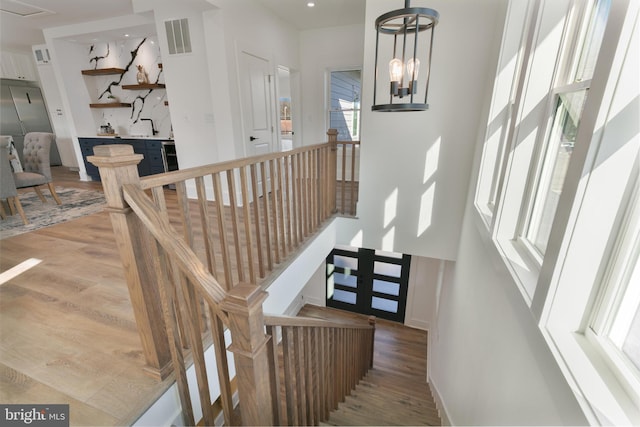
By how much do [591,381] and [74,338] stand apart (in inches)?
91.8

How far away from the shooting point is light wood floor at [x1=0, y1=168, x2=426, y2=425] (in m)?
1.23

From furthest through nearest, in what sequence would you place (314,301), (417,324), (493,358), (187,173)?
(314,301), (417,324), (493,358), (187,173)

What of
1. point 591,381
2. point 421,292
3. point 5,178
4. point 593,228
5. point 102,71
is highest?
point 102,71

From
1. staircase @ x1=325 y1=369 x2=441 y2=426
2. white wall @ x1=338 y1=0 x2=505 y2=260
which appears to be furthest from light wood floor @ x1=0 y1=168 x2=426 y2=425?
white wall @ x1=338 y1=0 x2=505 y2=260

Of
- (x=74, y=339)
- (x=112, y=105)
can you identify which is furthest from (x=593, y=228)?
(x=112, y=105)

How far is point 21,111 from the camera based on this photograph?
644cm

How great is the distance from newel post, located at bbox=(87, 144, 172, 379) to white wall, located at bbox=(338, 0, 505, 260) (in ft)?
8.48

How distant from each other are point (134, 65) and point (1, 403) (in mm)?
6053

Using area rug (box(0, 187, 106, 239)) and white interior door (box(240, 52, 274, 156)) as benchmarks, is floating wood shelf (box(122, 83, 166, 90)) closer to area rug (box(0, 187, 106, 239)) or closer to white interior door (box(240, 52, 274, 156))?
Result: area rug (box(0, 187, 106, 239))

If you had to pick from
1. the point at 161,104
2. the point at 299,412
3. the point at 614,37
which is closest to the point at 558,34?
the point at 614,37

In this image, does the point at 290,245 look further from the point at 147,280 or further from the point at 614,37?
the point at 614,37

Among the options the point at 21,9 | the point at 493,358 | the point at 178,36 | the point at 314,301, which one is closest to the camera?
the point at 493,358

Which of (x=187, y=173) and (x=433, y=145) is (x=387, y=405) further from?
(x=187, y=173)

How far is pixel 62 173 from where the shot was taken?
629 centimetres
